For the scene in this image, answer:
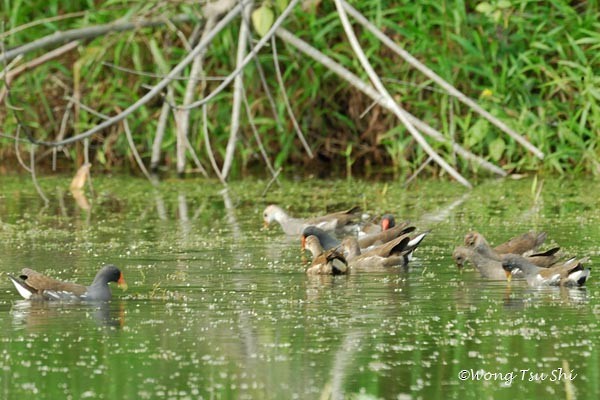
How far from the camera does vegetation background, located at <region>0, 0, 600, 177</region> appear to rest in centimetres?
1795

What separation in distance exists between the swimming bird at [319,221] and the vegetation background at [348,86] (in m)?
3.54

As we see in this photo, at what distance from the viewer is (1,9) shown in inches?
785

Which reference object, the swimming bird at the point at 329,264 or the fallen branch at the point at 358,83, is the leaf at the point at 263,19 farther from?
the swimming bird at the point at 329,264

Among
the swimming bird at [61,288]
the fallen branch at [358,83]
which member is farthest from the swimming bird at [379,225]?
the swimming bird at [61,288]

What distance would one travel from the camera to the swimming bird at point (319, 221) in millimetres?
14172

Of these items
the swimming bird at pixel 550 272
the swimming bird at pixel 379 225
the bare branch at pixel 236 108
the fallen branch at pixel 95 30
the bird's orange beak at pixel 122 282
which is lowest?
the swimming bird at pixel 379 225

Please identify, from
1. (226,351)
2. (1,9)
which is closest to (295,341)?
(226,351)

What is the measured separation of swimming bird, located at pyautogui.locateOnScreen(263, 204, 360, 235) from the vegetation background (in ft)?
11.6

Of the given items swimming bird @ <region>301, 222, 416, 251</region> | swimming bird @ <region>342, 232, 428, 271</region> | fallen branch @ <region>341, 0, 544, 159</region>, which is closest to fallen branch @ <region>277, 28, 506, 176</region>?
fallen branch @ <region>341, 0, 544, 159</region>

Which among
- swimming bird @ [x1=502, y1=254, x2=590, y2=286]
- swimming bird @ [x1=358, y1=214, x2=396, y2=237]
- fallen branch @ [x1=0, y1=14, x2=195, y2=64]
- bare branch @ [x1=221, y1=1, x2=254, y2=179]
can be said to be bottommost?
swimming bird @ [x1=358, y1=214, x2=396, y2=237]

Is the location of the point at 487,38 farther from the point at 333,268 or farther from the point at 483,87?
the point at 333,268

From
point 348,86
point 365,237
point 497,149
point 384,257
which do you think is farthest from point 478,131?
point 384,257

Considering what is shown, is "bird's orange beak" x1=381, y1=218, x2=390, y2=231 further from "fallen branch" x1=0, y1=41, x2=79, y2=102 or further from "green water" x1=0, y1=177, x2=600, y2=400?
"fallen branch" x1=0, y1=41, x2=79, y2=102

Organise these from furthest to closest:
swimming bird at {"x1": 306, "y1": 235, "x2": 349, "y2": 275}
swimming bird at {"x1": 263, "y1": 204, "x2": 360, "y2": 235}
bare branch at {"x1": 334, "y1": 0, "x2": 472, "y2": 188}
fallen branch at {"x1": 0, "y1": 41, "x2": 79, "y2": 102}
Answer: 1. fallen branch at {"x1": 0, "y1": 41, "x2": 79, "y2": 102}
2. bare branch at {"x1": 334, "y1": 0, "x2": 472, "y2": 188}
3. swimming bird at {"x1": 263, "y1": 204, "x2": 360, "y2": 235}
4. swimming bird at {"x1": 306, "y1": 235, "x2": 349, "y2": 275}
